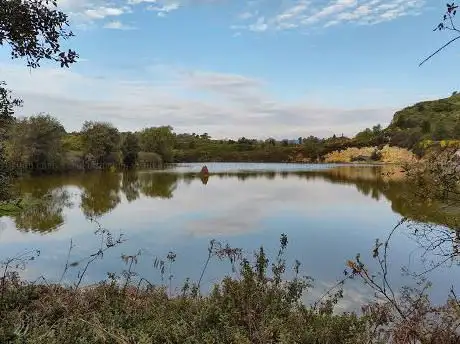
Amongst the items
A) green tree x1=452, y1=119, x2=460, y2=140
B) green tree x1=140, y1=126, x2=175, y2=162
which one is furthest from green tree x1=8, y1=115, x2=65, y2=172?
green tree x1=452, y1=119, x2=460, y2=140

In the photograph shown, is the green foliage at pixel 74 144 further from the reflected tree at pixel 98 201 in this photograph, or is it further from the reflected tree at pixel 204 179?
the reflected tree at pixel 98 201

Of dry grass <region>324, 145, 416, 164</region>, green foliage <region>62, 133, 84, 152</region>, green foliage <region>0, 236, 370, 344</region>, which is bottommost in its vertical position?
green foliage <region>0, 236, 370, 344</region>

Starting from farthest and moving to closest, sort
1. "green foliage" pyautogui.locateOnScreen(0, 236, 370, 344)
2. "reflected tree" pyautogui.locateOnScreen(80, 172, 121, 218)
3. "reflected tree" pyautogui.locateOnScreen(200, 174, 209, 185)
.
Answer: "reflected tree" pyautogui.locateOnScreen(200, 174, 209, 185), "reflected tree" pyautogui.locateOnScreen(80, 172, 121, 218), "green foliage" pyautogui.locateOnScreen(0, 236, 370, 344)

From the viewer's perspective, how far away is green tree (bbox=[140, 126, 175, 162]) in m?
104

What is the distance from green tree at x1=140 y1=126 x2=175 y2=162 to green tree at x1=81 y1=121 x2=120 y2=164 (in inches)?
975

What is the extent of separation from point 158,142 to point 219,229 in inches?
3530

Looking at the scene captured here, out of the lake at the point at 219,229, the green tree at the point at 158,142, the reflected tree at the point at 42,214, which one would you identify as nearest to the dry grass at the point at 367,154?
the green tree at the point at 158,142

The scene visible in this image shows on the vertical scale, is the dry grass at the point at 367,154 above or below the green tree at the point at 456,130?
below

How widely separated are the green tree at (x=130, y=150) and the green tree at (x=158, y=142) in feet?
51.3

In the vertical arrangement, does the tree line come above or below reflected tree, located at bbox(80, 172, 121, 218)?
above

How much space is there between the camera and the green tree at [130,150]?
271 feet

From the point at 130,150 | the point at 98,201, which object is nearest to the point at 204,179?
the point at 98,201

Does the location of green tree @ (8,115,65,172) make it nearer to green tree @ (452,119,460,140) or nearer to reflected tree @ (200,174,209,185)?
reflected tree @ (200,174,209,185)

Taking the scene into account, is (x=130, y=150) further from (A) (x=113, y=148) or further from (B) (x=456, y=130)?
(B) (x=456, y=130)
